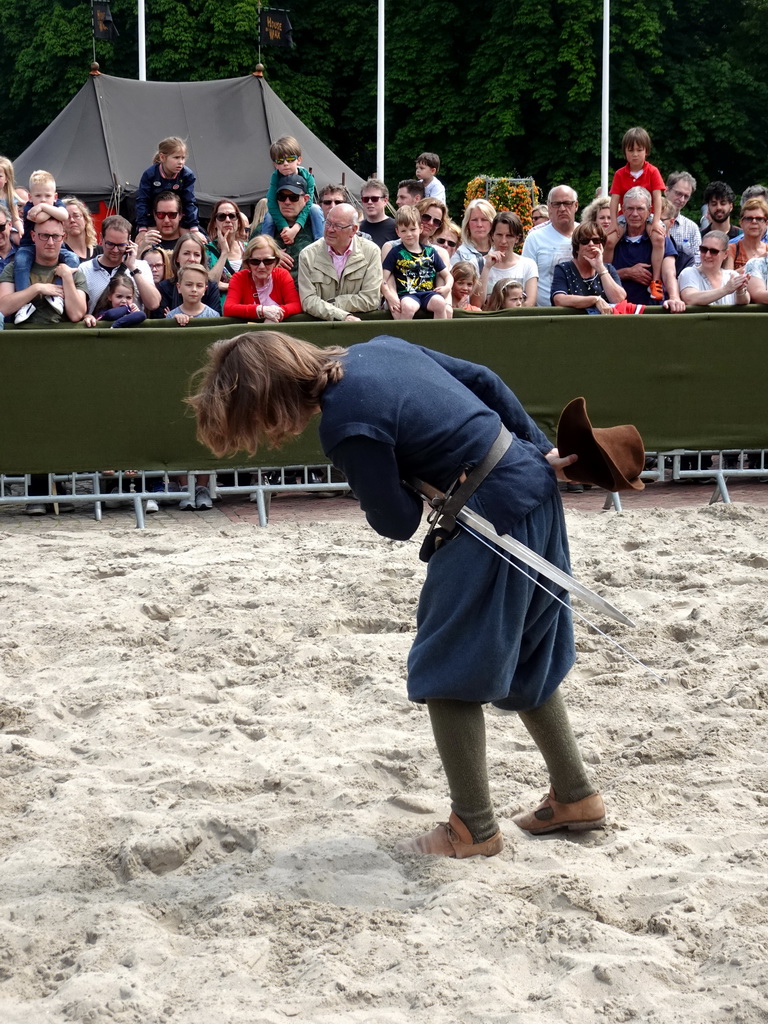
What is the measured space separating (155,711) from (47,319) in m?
4.37

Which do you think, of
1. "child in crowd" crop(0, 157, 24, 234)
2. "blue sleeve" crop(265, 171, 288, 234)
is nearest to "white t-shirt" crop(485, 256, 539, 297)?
"blue sleeve" crop(265, 171, 288, 234)

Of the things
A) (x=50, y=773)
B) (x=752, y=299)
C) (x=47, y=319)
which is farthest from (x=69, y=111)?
(x=50, y=773)

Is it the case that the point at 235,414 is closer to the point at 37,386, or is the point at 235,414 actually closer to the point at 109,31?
the point at 37,386

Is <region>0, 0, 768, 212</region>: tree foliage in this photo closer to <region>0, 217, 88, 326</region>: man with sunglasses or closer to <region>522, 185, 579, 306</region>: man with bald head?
<region>522, 185, 579, 306</region>: man with bald head

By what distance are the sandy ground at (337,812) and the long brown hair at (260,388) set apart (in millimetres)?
1331

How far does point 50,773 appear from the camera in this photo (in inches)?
175

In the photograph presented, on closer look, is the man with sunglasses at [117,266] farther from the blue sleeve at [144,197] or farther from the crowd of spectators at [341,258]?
the blue sleeve at [144,197]

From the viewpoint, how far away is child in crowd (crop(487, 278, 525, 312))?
9227 millimetres

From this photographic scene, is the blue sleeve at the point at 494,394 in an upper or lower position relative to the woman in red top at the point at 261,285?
lower

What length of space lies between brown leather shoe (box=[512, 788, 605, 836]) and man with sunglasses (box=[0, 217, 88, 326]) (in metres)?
5.74

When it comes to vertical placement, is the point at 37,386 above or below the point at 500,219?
below

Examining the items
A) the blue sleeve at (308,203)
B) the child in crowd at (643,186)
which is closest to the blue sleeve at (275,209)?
the blue sleeve at (308,203)

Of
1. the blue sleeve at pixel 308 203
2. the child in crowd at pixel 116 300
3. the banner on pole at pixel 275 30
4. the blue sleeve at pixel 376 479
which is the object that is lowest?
the blue sleeve at pixel 376 479

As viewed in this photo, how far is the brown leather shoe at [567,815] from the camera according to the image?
12.8ft
